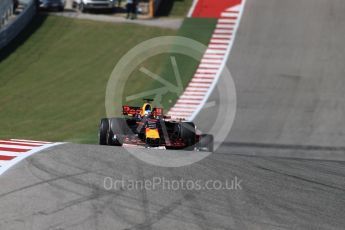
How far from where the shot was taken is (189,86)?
91.8 ft

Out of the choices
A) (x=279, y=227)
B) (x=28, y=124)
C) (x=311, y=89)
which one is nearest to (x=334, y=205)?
(x=279, y=227)

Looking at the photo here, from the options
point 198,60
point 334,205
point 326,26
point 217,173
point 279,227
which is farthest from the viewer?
point 326,26

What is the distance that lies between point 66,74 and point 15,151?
1499cm

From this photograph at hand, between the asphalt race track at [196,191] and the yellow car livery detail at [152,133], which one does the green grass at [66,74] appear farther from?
the asphalt race track at [196,191]

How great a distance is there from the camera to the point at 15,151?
1438cm

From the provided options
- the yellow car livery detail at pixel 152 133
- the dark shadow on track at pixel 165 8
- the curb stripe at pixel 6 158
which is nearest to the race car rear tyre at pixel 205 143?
the yellow car livery detail at pixel 152 133

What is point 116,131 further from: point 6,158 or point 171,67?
point 171,67

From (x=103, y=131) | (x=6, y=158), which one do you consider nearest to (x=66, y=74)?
(x=103, y=131)

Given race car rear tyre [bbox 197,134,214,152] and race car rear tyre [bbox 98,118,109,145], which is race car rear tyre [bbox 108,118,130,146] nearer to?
race car rear tyre [bbox 98,118,109,145]

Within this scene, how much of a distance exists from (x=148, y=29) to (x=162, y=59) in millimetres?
3657

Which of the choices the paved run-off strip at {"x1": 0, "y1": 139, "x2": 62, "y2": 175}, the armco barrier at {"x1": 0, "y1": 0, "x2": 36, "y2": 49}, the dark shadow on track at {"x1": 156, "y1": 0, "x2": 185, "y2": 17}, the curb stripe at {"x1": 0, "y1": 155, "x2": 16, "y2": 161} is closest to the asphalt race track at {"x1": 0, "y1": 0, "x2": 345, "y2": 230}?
the paved run-off strip at {"x1": 0, "y1": 139, "x2": 62, "y2": 175}

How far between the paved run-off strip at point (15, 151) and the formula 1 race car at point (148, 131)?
91.9 inches

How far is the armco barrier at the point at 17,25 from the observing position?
31538 mm

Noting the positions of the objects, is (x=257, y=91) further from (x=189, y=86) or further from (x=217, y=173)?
(x=217, y=173)
